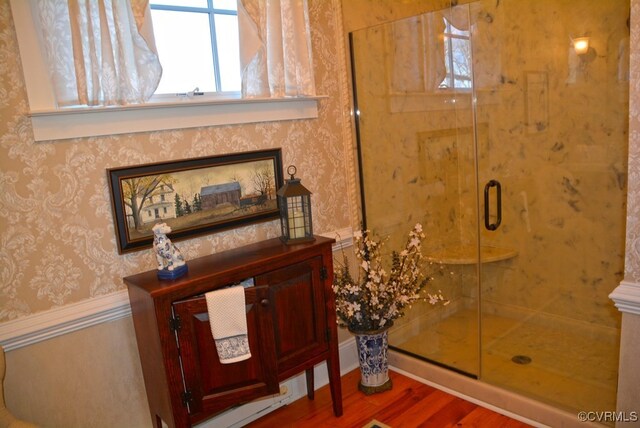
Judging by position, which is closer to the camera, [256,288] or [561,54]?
[256,288]

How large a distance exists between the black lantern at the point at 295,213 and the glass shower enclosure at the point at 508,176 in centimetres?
64

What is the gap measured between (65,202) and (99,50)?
565mm

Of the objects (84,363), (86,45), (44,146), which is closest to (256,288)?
(84,363)

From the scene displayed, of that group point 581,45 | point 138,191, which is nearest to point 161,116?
point 138,191

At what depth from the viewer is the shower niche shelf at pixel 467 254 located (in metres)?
2.62

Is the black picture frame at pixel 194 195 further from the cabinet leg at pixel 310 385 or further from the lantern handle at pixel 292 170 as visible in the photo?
the cabinet leg at pixel 310 385

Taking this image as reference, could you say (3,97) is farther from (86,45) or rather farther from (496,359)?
(496,359)

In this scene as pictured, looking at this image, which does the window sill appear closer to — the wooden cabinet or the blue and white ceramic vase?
the wooden cabinet

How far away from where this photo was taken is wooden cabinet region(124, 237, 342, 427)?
177 centimetres

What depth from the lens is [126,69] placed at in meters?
1.83

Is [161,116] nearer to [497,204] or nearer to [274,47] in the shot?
[274,47]

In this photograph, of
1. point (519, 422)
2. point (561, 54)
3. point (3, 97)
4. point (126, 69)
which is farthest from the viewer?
point (561, 54)

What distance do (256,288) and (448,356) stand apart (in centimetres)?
131

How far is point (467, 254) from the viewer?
2660mm
